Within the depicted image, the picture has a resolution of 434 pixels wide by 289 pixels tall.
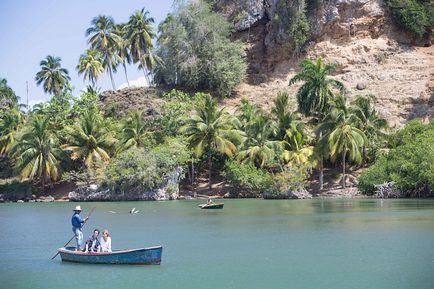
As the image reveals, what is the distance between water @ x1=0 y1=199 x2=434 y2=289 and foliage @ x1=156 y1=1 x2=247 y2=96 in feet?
116

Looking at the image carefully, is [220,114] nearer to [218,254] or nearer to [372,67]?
[372,67]

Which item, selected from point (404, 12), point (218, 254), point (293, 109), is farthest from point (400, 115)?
point (218, 254)

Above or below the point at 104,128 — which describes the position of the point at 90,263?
below

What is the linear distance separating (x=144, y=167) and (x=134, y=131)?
7.52m

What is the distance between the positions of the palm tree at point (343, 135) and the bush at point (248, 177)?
6719 millimetres

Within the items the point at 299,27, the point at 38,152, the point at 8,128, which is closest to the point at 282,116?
the point at 299,27

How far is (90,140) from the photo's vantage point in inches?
2559

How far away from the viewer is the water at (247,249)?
68.0 ft

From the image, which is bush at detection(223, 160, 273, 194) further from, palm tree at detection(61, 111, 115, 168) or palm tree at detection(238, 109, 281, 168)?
palm tree at detection(61, 111, 115, 168)

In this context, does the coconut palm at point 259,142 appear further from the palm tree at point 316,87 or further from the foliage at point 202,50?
the foliage at point 202,50

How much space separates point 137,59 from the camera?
82938mm

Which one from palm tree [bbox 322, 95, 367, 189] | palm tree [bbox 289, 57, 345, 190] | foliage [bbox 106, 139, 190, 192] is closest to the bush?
foliage [bbox 106, 139, 190, 192]

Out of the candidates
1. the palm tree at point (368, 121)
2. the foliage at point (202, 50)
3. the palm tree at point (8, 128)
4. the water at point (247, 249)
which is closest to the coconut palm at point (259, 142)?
the palm tree at point (368, 121)

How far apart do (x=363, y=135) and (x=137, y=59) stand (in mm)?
35765
